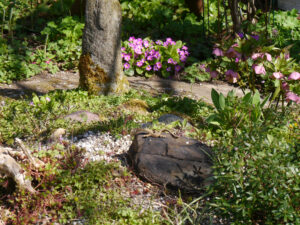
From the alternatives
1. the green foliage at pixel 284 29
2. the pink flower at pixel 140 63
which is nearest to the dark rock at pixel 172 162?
the pink flower at pixel 140 63

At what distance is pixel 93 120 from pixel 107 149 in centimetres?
79

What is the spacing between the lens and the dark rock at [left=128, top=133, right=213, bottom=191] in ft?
11.7

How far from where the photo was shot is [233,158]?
299 centimetres

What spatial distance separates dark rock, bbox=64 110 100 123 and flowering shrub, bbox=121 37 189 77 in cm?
254

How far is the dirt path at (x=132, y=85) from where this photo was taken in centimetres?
662

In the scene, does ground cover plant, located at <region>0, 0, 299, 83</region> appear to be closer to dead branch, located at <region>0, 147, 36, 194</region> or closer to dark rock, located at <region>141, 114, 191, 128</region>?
dark rock, located at <region>141, 114, 191, 128</region>

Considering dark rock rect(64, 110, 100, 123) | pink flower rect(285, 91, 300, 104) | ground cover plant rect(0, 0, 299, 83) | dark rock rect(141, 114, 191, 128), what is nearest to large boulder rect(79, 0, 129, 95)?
dark rock rect(64, 110, 100, 123)

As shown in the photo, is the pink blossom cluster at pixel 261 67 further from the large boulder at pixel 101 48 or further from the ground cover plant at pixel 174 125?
the large boulder at pixel 101 48

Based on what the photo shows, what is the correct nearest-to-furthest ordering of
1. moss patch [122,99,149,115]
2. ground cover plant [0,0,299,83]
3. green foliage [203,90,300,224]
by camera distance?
green foliage [203,90,300,224] → moss patch [122,99,149,115] → ground cover plant [0,0,299,83]

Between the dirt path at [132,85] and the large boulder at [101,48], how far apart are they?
1.03 meters

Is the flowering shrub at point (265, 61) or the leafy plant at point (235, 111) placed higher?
the flowering shrub at point (265, 61)

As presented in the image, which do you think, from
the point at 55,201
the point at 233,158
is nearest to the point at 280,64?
the point at 233,158

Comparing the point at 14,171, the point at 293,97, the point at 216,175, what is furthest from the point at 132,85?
the point at 216,175

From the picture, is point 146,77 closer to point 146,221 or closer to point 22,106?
point 22,106
